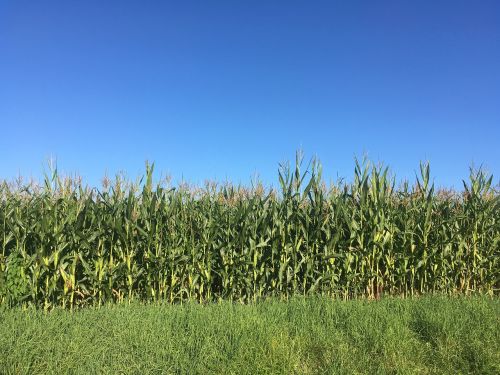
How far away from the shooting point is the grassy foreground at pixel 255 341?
13.6ft

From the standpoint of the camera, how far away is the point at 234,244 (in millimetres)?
8211

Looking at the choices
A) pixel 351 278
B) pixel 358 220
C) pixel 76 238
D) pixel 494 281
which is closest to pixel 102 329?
pixel 76 238

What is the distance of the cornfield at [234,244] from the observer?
7777 millimetres

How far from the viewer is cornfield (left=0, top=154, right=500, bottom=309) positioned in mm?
7777

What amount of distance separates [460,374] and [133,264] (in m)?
6.00

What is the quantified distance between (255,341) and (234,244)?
12.2ft

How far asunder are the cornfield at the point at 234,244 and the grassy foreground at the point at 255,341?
1880 mm

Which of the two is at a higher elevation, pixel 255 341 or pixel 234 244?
pixel 234 244

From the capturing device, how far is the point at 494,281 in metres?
9.06

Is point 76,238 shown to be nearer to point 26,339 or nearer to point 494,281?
point 26,339

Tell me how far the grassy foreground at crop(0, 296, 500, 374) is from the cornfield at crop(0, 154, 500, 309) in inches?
74.0

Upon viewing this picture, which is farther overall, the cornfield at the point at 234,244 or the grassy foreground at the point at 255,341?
the cornfield at the point at 234,244

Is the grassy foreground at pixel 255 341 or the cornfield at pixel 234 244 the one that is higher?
the cornfield at pixel 234 244

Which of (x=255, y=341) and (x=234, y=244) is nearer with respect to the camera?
(x=255, y=341)
